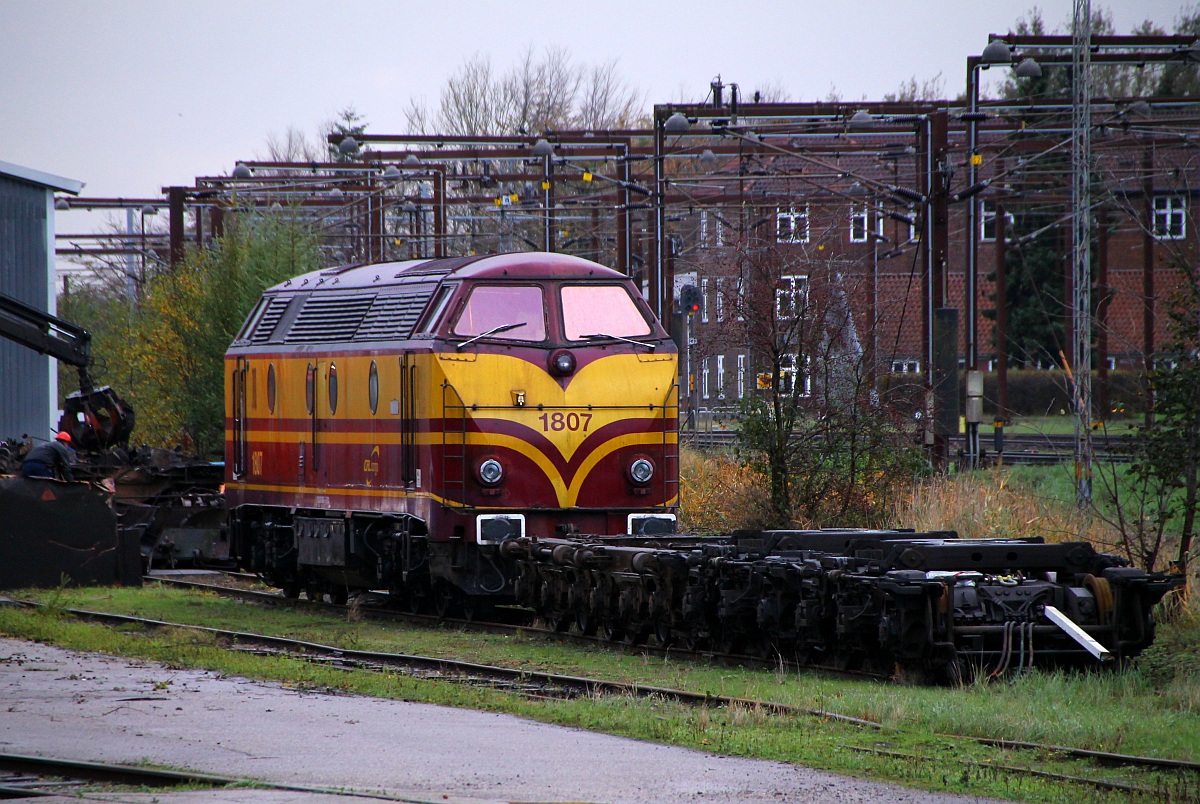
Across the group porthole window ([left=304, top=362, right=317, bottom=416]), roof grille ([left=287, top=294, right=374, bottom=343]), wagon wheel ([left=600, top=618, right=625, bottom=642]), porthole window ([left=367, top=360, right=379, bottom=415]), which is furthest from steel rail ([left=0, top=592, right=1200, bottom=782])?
roof grille ([left=287, top=294, right=374, bottom=343])

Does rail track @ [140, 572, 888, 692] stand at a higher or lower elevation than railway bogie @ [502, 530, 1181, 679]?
lower

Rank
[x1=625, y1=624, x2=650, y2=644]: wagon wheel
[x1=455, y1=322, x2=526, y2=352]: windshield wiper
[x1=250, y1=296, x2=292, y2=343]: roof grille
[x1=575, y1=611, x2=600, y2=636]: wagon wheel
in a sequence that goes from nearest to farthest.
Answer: [x1=625, y1=624, x2=650, y2=644]: wagon wheel < [x1=575, y1=611, x2=600, y2=636]: wagon wheel < [x1=455, y1=322, x2=526, y2=352]: windshield wiper < [x1=250, y1=296, x2=292, y2=343]: roof grille

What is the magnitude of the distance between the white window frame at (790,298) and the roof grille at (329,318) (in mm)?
5758

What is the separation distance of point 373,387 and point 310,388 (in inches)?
66.5

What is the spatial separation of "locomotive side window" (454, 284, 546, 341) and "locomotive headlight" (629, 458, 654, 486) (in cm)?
162

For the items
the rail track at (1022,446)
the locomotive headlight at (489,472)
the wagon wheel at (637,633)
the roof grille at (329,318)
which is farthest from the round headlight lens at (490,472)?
the rail track at (1022,446)

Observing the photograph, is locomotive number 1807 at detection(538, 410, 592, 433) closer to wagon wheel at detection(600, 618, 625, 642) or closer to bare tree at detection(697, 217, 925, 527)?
wagon wheel at detection(600, 618, 625, 642)

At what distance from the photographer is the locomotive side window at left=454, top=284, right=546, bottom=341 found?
52.2 feet

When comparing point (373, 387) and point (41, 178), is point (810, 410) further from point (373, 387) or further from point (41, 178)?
point (41, 178)

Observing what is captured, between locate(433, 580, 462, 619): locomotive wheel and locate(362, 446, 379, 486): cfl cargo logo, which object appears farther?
locate(362, 446, 379, 486): cfl cargo logo

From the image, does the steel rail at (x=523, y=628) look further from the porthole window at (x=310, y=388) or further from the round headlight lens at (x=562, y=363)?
the round headlight lens at (x=562, y=363)

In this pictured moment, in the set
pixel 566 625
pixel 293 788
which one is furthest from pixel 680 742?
pixel 566 625

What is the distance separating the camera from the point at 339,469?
1773cm

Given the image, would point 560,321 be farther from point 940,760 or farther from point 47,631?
point 940,760
